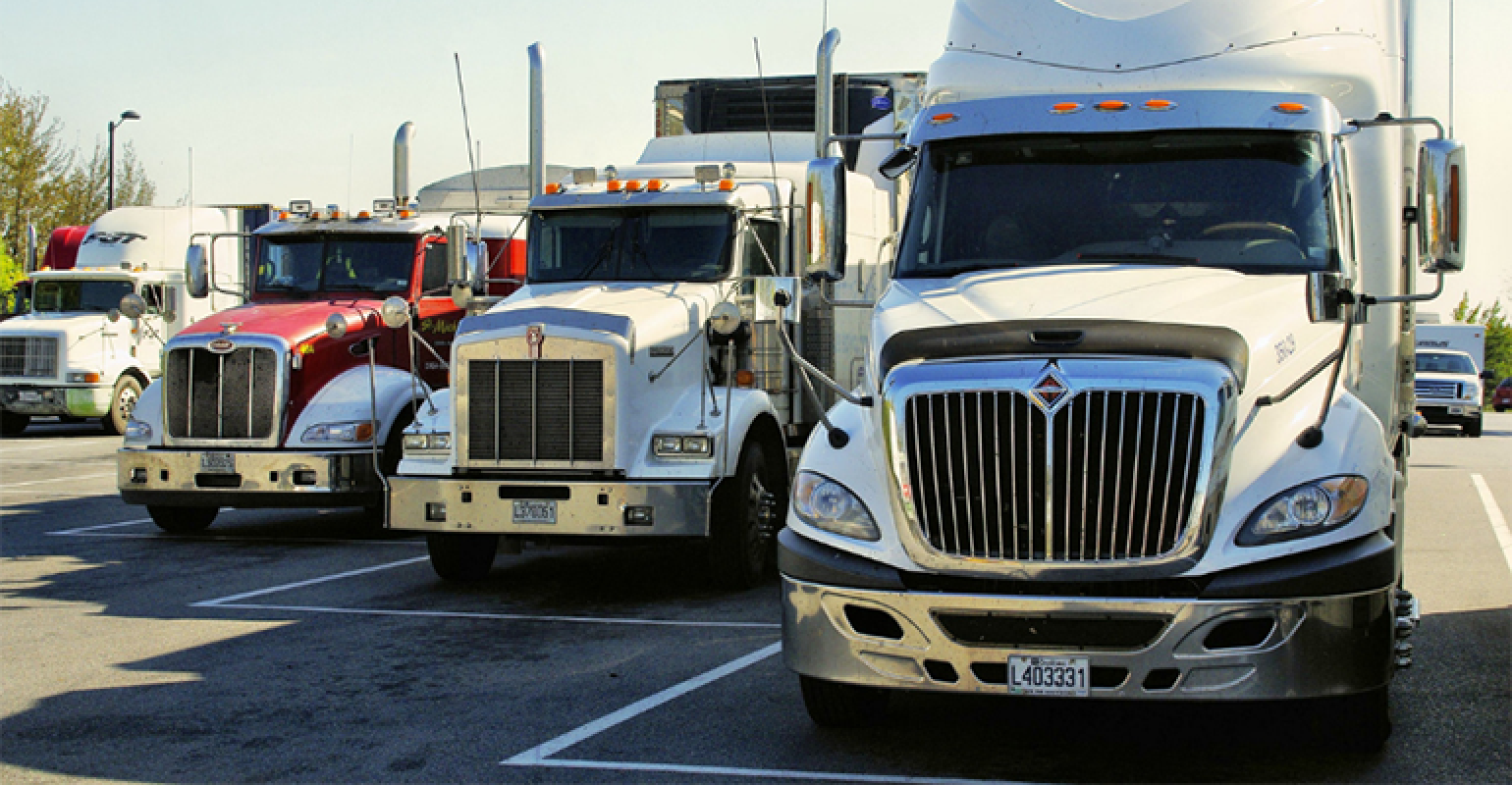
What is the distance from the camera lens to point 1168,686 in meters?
5.36

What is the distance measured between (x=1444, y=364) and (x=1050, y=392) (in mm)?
32906

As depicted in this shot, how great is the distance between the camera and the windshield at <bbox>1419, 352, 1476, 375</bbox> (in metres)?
34.8

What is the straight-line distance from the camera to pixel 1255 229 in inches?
276

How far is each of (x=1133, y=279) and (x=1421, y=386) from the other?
3026 centimetres

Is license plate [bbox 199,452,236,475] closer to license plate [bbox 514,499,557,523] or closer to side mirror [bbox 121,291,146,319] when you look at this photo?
side mirror [bbox 121,291,146,319]

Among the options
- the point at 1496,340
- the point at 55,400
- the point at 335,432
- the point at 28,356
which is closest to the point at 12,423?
the point at 28,356

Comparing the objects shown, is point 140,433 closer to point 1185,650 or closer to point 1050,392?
point 1050,392

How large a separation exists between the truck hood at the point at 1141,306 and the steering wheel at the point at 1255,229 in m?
0.30

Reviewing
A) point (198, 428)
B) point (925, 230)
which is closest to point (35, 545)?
point (198, 428)

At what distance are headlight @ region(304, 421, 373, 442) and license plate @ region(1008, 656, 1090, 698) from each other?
875 centimetres

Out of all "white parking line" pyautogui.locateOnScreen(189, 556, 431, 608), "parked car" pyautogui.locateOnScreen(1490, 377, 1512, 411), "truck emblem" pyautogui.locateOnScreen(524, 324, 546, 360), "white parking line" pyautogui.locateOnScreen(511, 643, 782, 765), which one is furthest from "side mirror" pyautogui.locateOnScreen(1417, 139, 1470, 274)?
"parked car" pyautogui.locateOnScreen(1490, 377, 1512, 411)

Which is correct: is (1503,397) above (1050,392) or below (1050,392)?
below

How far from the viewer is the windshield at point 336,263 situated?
48.5 ft

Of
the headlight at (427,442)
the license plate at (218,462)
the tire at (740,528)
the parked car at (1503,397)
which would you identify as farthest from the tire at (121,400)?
the parked car at (1503,397)
